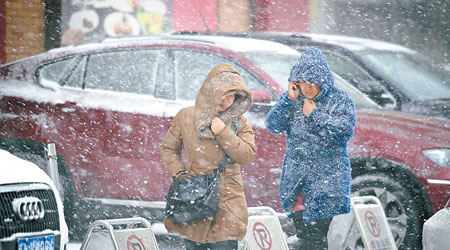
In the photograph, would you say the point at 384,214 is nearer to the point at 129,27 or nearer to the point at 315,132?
the point at 315,132

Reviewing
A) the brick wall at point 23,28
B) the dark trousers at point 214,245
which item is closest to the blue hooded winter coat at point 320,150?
the dark trousers at point 214,245

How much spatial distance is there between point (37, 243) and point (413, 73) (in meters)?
4.88

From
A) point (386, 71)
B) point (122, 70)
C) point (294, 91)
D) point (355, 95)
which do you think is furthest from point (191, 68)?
point (294, 91)

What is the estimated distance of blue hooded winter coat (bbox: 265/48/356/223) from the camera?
19.9 ft

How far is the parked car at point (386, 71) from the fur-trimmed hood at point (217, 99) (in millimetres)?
2718

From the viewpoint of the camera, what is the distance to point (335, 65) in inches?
342

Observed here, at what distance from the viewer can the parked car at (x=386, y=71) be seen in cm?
847

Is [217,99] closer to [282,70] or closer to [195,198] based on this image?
[195,198]

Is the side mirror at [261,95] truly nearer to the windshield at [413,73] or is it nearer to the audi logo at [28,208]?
the windshield at [413,73]

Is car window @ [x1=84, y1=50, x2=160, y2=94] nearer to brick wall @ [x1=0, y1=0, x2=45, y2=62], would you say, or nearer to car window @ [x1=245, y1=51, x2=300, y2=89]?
car window @ [x1=245, y1=51, x2=300, y2=89]

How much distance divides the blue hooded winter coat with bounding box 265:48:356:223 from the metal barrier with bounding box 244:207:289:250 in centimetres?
69

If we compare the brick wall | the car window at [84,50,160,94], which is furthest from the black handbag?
the brick wall

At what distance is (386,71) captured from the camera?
28.8 feet

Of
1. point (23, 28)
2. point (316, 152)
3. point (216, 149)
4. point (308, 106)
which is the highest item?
point (308, 106)
